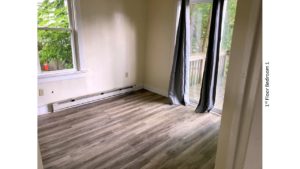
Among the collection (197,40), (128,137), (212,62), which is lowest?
(128,137)

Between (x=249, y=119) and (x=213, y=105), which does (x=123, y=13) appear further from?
(x=249, y=119)

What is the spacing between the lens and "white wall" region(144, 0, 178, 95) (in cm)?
354

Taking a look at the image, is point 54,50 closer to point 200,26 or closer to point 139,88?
point 139,88

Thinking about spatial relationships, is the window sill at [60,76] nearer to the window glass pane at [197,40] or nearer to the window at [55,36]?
the window at [55,36]

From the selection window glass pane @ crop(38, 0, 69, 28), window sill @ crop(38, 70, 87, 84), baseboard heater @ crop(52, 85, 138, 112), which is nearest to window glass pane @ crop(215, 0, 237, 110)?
baseboard heater @ crop(52, 85, 138, 112)

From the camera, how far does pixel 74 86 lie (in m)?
3.24

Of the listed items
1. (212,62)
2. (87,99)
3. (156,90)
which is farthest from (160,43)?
(87,99)

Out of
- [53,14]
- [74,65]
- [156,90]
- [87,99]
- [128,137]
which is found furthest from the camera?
[156,90]

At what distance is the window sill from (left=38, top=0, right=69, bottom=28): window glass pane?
0.76 meters

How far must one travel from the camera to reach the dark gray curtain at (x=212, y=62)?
8.95 ft

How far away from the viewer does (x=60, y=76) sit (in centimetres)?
305

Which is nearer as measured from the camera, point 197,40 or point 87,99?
point 197,40

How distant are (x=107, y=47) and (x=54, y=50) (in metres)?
0.93
